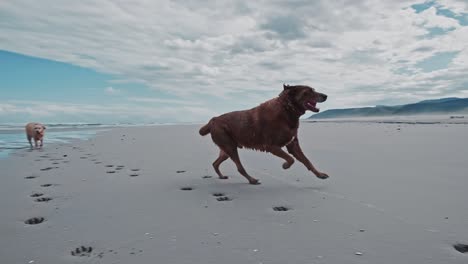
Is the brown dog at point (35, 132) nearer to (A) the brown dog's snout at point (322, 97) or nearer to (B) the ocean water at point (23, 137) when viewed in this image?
(B) the ocean water at point (23, 137)

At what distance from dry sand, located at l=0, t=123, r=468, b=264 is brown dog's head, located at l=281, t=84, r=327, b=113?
4.02 ft

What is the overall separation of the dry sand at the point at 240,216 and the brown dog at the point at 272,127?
0.47 metres

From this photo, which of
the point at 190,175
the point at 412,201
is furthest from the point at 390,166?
the point at 190,175

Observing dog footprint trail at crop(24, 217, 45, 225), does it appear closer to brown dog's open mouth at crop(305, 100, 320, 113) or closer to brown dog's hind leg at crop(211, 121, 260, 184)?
brown dog's hind leg at crop(211, 121, 260, 184)

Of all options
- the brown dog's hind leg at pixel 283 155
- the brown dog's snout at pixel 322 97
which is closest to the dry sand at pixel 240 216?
the brown dog's hind leg at pixel 283 155

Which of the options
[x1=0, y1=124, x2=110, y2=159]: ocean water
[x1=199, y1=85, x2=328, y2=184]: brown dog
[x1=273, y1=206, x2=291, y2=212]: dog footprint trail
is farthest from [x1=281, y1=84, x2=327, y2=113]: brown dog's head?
[x1=0, y1=124, x2=110, y2=159]: ocean water

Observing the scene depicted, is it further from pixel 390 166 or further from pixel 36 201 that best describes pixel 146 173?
pixel 390 166

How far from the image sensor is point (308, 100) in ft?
16.6

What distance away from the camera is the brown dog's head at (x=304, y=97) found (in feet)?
16.5

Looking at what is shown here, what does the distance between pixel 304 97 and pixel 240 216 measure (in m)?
2.67

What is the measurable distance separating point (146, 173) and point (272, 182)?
244 centimetres

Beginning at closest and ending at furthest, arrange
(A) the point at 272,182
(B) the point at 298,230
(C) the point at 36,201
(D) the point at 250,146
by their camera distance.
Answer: (B) the point at 298,230 → (C) the point at 36,201 → (A) the point at 272,182 → (D) the point at 250,146

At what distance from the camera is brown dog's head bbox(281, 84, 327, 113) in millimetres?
5023

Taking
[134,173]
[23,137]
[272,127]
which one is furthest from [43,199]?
[23,137]
